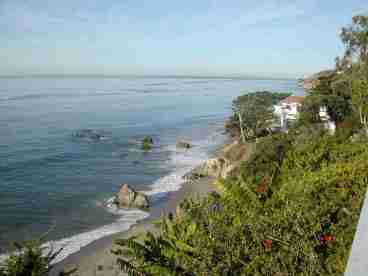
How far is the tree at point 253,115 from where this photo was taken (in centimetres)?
3962

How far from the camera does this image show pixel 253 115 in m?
39.6

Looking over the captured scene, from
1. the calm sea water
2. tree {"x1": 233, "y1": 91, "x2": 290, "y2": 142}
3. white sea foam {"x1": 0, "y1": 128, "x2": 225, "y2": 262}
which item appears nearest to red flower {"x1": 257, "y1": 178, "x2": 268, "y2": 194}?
white sea foam {"x1": 0, "y1": 128, "x2": 225, "y2": 262}

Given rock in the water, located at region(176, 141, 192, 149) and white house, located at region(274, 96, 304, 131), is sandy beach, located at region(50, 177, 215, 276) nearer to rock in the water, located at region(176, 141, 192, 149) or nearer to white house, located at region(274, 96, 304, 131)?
rock in the water, located at region(176, 141, 192, 149)

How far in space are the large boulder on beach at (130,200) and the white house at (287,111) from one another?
73.7ft

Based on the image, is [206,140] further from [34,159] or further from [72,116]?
[72,116]

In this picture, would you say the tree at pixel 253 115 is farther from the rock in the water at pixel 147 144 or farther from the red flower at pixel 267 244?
the red flower at pixel 267 244

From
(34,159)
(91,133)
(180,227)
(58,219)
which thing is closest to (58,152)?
(34,159)

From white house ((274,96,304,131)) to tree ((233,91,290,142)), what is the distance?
4.26 feet

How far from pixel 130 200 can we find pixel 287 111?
25.7 meters

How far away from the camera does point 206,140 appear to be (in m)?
46.1

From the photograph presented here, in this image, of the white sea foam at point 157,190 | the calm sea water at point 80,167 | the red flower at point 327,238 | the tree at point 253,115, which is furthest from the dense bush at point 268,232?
the tree at point 253,115

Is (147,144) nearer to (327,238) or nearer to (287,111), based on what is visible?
(287,111)

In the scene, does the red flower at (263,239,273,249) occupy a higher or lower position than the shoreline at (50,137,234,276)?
higher

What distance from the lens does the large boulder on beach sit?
22.4m
